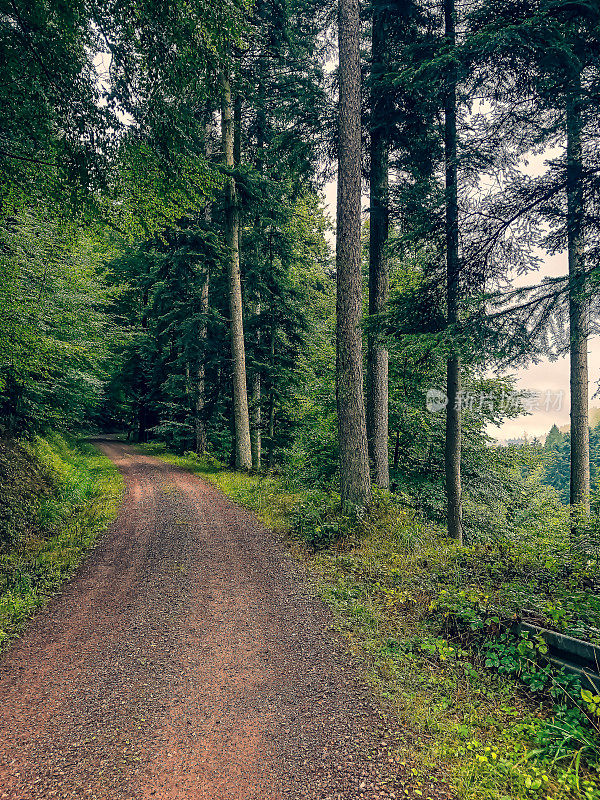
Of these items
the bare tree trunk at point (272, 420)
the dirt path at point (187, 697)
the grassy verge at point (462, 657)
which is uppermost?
the bare tree trunk at point (272, 420)

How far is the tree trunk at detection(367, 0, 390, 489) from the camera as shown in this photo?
945 centimetres

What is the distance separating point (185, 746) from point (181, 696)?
61 centimetres

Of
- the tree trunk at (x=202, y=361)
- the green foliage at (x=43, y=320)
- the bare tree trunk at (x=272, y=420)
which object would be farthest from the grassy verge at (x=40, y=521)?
the bare tree trunk at (x=272, y=420)

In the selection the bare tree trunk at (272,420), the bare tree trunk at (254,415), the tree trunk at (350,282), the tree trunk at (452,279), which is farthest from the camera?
the bare tree trunk at (254,415)

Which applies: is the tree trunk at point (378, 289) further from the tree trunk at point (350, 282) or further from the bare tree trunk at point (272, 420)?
the bare tree trunk at point (272, 420)

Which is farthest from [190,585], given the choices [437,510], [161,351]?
[161,351]

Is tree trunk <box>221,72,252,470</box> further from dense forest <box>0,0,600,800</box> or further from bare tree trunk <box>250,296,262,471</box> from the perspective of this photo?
bare tree trunk <box>250,296,262,471</box>

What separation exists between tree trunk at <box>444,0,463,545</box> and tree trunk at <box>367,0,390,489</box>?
1395 millimetres

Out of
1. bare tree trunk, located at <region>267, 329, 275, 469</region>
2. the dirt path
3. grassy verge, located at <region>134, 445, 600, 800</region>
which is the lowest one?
the dirt path

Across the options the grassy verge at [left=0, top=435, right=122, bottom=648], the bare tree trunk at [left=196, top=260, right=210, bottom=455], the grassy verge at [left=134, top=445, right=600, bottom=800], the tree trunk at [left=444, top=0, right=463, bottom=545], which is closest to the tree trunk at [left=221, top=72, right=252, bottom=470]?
the bare tree trunk at [left=196, top=260, right=210, bottom=455]

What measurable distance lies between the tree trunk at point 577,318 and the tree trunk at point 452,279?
1.99 m

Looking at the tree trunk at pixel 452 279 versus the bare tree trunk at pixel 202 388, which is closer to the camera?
the tree trunk at pixel 452 279

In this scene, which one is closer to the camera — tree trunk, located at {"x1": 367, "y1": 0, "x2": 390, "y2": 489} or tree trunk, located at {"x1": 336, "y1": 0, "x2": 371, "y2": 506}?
tree trunk, located at {"x1": 336, "y1": 0, "x2": 371, "y2": 506}

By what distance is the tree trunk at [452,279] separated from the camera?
8258 mm
